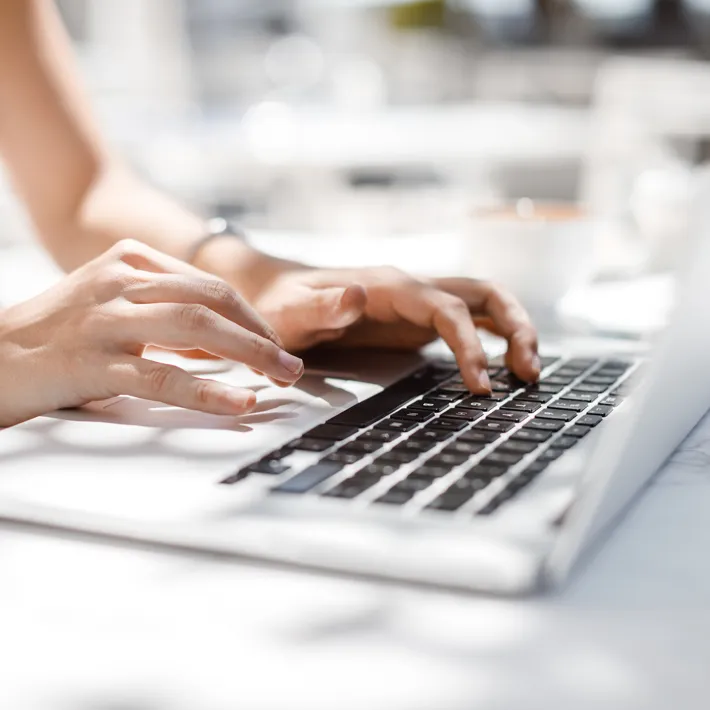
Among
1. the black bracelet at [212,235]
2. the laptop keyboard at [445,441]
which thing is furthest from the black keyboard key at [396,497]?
the black bracelet at [212,235]

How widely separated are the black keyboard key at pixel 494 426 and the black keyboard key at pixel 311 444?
0.31 ft

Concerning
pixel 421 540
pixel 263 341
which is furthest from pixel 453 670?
pixel 263 341

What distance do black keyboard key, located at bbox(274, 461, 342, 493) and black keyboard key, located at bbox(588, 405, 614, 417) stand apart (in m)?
0.21

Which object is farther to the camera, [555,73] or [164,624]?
[555,73]

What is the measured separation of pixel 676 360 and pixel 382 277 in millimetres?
373

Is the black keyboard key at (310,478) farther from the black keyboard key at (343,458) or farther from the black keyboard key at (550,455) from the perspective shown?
the black keyboard key at (550,455)

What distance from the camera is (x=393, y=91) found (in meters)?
4.68

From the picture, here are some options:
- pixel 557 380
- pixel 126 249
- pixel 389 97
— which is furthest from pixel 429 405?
pixel 389 97

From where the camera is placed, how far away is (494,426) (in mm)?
568

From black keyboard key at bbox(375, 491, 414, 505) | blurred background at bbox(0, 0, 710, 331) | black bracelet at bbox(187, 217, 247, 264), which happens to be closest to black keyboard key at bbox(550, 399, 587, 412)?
black keyboard key at bbox(375, 491, 414, 505)

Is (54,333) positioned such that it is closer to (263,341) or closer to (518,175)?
(263,341)

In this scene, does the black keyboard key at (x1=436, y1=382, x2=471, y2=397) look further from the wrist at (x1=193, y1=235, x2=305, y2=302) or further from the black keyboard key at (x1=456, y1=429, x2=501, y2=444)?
the wrist at (x1=193, y1=235, x2=305, y2=302)

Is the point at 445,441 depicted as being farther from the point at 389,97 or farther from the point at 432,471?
the point at 389,97

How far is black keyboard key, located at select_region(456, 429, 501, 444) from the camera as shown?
0.53m
